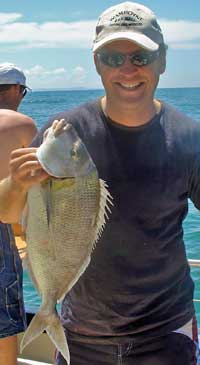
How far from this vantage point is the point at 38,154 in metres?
1.93

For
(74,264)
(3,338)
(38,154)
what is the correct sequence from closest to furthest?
(38,154) < (74,264) < (3,338)

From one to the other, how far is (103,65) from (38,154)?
23.3 inches

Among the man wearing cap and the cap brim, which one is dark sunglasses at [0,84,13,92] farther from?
the cap brim

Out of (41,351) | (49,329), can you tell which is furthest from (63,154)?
(41,351)

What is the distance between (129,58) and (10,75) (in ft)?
6.94

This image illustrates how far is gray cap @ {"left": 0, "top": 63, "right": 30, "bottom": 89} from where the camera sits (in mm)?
4227

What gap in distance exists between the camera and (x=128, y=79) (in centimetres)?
229

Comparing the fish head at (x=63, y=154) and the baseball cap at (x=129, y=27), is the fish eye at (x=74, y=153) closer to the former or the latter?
the fish head at (x=63, y=154)

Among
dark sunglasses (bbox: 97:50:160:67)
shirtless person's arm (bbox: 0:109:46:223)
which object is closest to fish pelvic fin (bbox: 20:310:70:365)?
shirtless person's arm (bbox: 0:109:46:223)

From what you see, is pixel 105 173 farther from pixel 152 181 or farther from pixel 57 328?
pixel 57 328

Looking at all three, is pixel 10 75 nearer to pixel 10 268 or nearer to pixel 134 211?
pixel 10 268

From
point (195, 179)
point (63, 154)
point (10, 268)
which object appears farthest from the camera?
point (10, 268)

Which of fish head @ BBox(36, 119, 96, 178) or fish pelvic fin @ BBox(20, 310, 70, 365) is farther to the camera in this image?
fish pelvic fin @ BBox(20, 310, 70, 365)

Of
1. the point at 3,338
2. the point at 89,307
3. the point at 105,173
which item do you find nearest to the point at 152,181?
the point at 105,173
